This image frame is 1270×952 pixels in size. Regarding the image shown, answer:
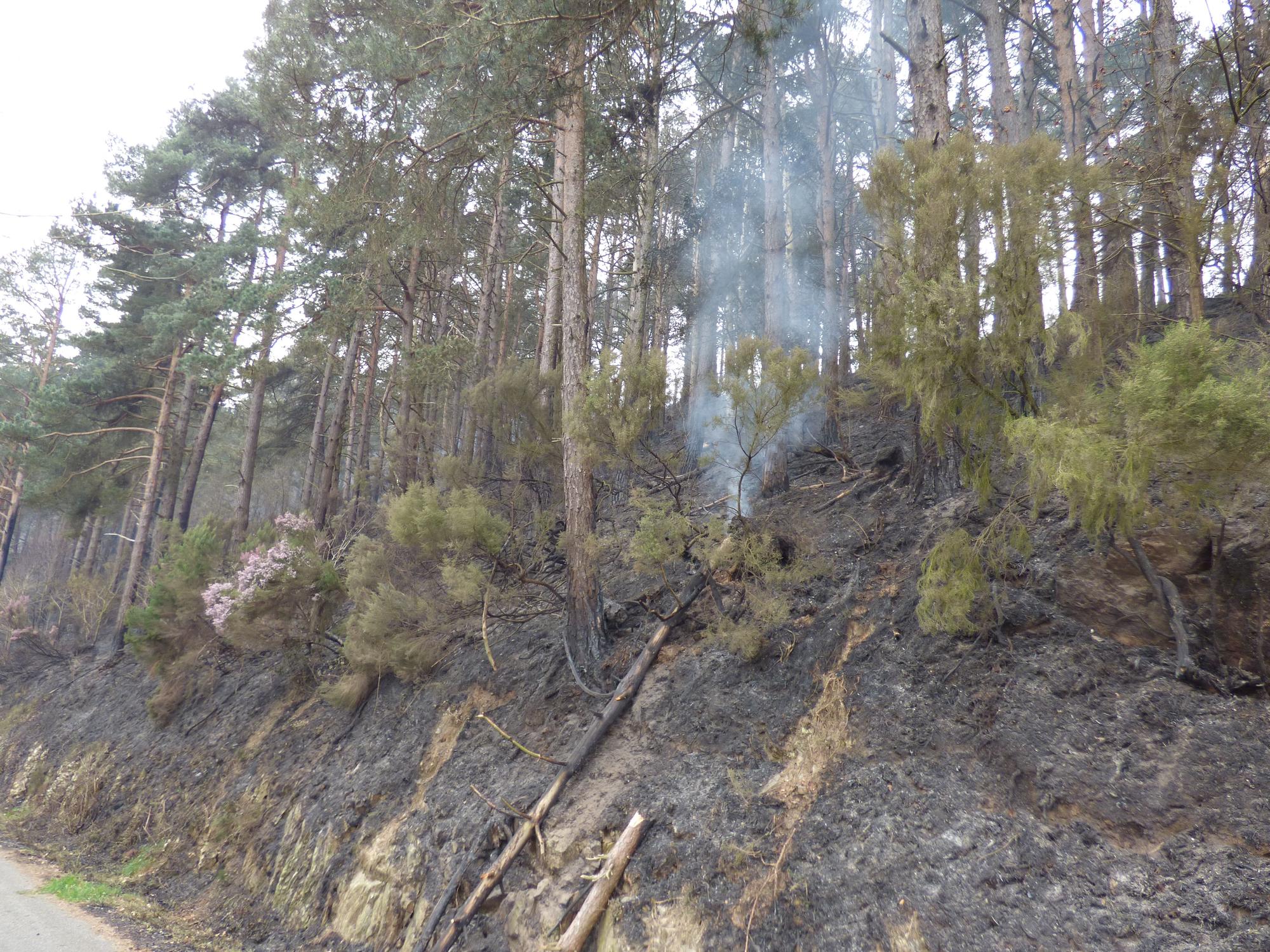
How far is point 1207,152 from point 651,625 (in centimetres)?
607

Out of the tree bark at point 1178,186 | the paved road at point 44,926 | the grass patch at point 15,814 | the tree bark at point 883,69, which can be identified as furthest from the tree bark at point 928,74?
the grass patch at point 15,814

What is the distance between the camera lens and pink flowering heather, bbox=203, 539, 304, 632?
9883 mm

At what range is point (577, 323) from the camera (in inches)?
297

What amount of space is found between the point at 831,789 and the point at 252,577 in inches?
338

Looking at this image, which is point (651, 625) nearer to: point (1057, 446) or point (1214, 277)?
point (1057, 446)

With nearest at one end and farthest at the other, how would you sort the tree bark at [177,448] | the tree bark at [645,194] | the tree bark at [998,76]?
the tree bark at [998,76], the tree bark at [645,194], the tree bark at [177,448]

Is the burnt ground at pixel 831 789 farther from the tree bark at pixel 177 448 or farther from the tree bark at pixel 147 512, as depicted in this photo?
the tree bark at pixel 177 448

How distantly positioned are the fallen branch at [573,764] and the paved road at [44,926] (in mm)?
4107

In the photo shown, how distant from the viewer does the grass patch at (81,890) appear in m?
8.06

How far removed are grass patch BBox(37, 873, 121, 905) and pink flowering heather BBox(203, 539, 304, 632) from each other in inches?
128

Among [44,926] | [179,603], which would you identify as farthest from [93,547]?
[44,926]

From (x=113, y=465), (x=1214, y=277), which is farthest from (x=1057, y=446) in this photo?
(x=113, y=465)

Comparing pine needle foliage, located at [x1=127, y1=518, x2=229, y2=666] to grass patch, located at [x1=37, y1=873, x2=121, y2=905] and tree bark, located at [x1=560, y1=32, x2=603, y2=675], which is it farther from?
tree bark, located at [x1=560, y1=32, x2=603, y2=675]

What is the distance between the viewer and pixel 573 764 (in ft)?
19.4
